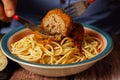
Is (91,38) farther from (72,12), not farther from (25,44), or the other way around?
(25,44)

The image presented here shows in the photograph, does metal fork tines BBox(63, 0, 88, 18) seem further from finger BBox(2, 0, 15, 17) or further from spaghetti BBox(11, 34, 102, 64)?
finger BBox(2, 0, 15, 17)

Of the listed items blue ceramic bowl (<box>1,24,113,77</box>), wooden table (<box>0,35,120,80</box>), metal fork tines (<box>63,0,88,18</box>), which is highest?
metal fork tines (<box>63,0,88,18</box>)

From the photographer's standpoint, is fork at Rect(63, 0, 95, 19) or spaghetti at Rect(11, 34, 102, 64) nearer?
spaghetti at Rect(11, 34, 102, 64)

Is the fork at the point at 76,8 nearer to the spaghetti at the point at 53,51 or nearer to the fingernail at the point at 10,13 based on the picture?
the spaghetti at the point at 53,51

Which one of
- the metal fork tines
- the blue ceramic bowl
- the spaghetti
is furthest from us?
the metal fork tines

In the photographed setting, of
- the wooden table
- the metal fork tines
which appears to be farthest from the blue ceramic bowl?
the metal fork tines

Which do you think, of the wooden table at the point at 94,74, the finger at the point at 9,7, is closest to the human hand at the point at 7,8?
the finger at the point at 9,7

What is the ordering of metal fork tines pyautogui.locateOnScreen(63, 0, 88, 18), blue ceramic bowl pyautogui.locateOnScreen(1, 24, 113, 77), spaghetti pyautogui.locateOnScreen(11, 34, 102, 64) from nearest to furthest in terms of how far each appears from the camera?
blue ceramic bowl pyautogui.locateOnScreen(1, 24, 113, 77), spaghetti pyautogui.locateOnScreen(11, 34, 102, 64), metal fork tines pyautogui.locateOnScreen(63, 0, 88, 18)

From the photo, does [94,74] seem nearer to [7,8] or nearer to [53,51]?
[53,51]

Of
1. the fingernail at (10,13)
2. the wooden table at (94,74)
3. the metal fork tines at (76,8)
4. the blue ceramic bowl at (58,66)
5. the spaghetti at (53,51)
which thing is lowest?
the wooden table at (94,74)
